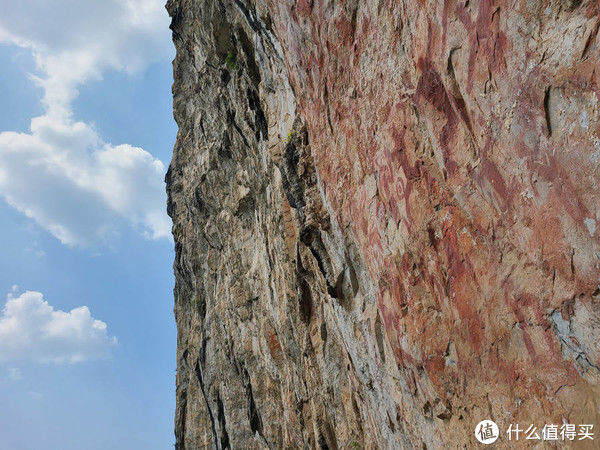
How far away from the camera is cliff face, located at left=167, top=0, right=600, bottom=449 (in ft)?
12.4

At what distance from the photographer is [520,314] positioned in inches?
174

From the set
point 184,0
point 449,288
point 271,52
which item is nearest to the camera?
point 449,288

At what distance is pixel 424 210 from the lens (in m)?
5.77

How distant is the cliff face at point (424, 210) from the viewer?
3779 millimetres

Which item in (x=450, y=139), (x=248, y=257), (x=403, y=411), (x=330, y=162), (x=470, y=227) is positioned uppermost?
(x=248, y=257)

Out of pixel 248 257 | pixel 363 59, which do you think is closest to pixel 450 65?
pixel 363 59

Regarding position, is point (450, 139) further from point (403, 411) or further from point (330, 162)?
point (403, 411)

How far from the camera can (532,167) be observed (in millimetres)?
4055

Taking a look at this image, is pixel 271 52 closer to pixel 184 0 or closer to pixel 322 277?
pixel 322 277

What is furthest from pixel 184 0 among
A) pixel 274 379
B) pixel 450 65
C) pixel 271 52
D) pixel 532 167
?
pixel 532 167

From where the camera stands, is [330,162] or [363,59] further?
[330,162]

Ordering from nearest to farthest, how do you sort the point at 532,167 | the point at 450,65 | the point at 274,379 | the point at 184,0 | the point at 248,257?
the point at 532,167, the point at 450,65, the point at 274,379, the point at 248,257, the point at 184,0

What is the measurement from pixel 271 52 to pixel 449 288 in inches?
310

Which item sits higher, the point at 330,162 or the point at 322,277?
the point at 330,162
